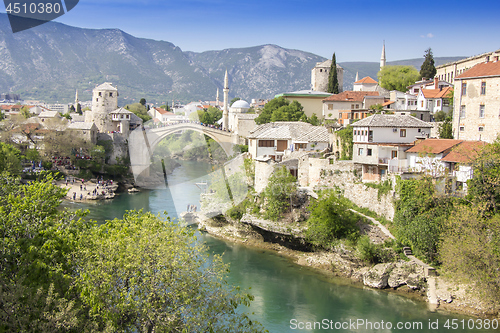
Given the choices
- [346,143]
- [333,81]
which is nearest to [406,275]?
[346,143]

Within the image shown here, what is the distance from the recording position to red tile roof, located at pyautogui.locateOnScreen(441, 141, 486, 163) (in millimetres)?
18000

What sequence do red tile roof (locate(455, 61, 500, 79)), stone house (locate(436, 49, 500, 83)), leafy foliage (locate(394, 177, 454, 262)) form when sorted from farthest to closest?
stone house (locate(436, 49, 500, 83)) < red tile roof (locate(455, 61, 500, 79)) < leafy foliage (locate(394, 177, 454, 262))

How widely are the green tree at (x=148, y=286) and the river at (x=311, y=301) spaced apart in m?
4.93

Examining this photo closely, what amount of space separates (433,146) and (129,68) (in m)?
142

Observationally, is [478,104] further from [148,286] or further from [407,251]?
[148,286]

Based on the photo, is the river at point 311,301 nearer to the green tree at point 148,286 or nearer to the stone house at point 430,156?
the green tree at point 148,286

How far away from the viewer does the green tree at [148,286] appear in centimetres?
924

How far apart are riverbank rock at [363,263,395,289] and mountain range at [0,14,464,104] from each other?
114 meters

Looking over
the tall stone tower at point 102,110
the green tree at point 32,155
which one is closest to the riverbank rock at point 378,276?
the green tree at point 32,155

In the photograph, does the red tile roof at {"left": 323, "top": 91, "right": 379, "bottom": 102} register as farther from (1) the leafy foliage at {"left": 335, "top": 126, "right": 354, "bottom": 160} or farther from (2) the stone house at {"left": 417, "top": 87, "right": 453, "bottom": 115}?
(1) the leafy foliage at {"left": 335, "top": 126, "right": 354, "bottom": 160}

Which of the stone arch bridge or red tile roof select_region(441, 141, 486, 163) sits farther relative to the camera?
the stone arch bridge

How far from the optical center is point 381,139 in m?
22.0

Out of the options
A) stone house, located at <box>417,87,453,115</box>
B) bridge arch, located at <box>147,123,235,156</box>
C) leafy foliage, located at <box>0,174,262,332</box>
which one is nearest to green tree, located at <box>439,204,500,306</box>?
leafy foliage, located at <box>0,174,262,332</box>

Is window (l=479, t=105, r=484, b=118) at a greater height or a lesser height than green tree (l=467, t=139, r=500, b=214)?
greater
